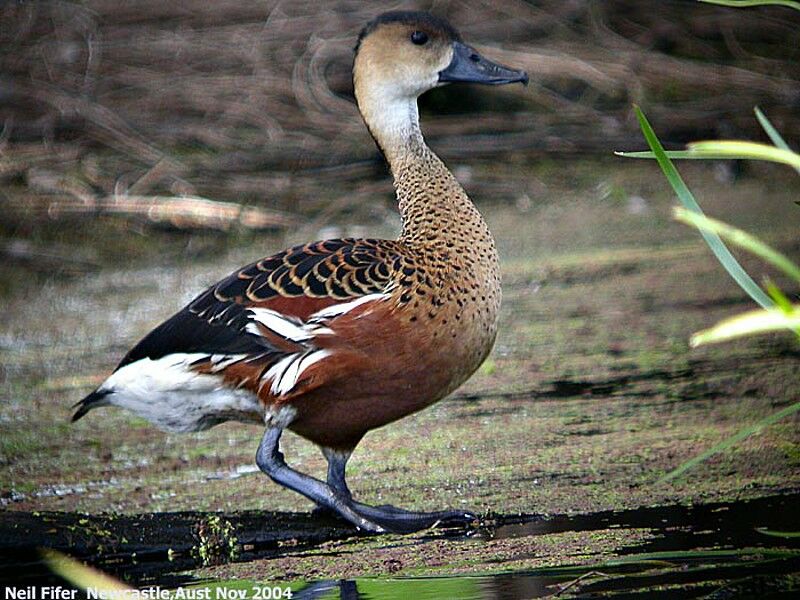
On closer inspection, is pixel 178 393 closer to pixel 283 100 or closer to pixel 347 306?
pixel 347 306

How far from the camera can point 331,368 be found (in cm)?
405

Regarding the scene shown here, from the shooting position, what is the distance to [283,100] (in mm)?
9930

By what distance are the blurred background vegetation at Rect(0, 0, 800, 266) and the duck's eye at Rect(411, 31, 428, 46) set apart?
3.51 metres

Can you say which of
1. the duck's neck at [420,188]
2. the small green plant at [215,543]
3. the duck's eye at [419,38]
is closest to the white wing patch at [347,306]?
the duck's neck at [420,188]

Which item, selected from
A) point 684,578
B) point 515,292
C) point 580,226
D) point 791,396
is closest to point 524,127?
point 580,226

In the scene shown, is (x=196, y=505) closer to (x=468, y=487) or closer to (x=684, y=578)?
(x=468, y=487)

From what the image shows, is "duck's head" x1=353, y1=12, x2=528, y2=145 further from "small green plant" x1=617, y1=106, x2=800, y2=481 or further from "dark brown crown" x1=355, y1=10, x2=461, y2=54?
"small green plant" x1=617, y1=106, x2=800, y2=481

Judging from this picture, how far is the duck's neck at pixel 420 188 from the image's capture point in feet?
14.1

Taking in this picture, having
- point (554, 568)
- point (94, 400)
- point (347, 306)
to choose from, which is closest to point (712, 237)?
point (554, 568)

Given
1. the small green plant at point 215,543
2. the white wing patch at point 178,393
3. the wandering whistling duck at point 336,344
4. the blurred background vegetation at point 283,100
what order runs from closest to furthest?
the small green plant at point 215,543
the wandering whistling duck at point 336,344
the white wing patch at point 178,393
the blurred background vegetation at point 283,100

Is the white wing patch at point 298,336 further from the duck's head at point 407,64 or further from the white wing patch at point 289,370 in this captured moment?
the duck's head at point 407,64

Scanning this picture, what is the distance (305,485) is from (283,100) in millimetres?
6134

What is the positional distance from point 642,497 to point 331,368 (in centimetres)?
92

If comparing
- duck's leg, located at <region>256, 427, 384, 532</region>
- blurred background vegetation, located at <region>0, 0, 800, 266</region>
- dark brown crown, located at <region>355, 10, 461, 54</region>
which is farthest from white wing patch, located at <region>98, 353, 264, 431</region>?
blurred background vegetation, located at <region>0, 0, 800, 266</region>
